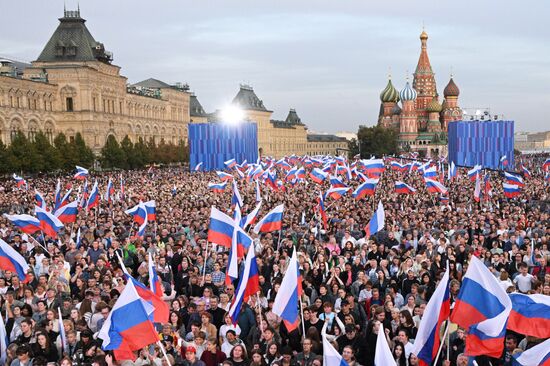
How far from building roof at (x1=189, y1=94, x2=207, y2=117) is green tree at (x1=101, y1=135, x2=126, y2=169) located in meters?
43.7

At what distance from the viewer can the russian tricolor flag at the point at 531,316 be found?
6895 mm

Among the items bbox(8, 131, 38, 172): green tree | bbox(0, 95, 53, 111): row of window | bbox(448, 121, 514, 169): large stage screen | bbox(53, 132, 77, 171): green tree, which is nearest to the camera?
bbox(8, 131, 38, 172): green tree

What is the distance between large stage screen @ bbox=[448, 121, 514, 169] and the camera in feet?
217

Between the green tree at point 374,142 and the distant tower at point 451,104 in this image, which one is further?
the distant tower at point 451,104

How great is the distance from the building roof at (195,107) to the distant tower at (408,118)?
115 feet

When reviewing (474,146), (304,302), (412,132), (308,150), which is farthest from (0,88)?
(308,150)

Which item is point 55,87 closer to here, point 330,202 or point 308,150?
point 330,202

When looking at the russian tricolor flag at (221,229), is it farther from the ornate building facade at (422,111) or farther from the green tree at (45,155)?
the ornate building facade at (422,111)

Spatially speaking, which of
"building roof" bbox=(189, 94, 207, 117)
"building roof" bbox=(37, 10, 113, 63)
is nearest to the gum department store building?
"building roof" bbox=(37, 10, 113, 63)

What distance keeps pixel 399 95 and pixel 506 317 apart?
4626 inches

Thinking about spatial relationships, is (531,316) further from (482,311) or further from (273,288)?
(273,288)

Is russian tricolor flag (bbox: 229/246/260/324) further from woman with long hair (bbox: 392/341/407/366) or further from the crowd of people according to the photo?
woman with long hair (bbox: 392/341/407/366)

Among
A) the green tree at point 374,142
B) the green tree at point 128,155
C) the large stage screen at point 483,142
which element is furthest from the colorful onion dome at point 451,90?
the green tree at point 128,155

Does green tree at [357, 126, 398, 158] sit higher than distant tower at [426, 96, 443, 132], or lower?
lower
